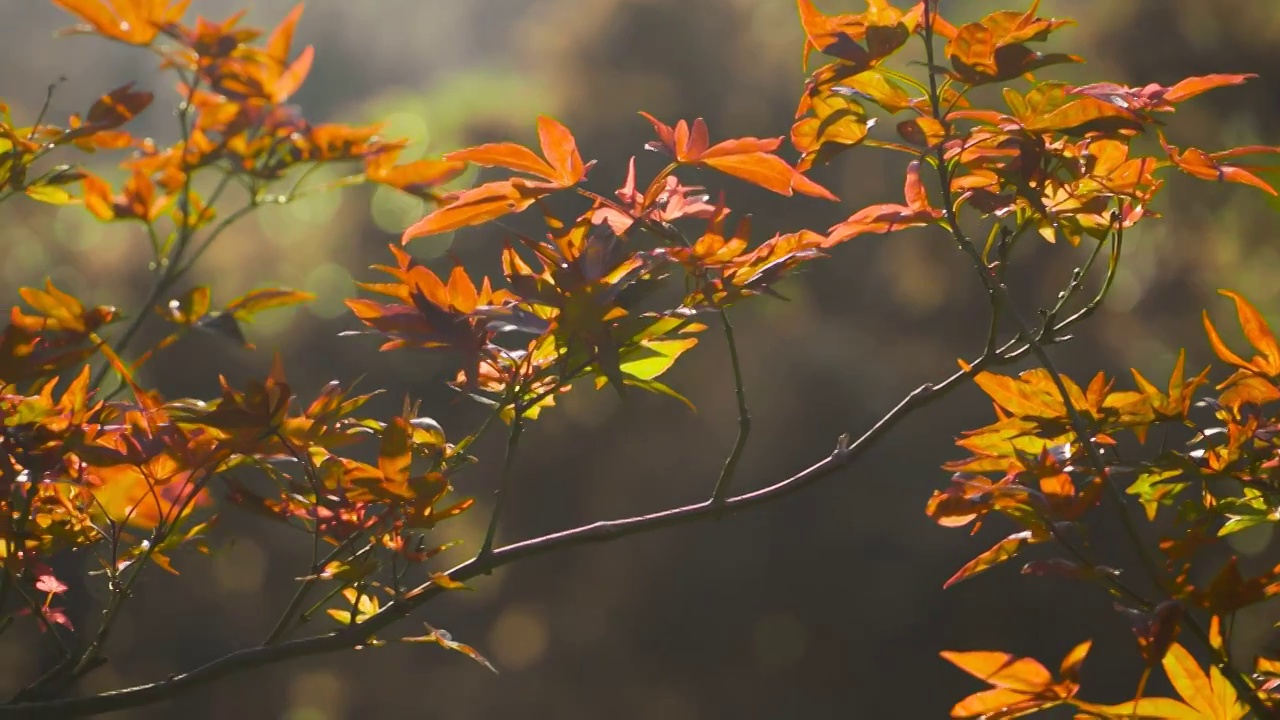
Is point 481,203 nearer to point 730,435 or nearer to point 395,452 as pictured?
point 395,452

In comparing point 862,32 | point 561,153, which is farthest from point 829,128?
point 561,153

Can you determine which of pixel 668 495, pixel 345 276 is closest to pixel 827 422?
pixel 668 495

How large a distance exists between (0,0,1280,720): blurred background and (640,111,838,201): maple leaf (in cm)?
273

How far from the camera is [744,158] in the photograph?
0.71 meters

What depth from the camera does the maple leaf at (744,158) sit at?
697mm

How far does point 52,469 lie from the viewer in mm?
791

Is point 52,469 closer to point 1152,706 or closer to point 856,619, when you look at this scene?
point 1152,706

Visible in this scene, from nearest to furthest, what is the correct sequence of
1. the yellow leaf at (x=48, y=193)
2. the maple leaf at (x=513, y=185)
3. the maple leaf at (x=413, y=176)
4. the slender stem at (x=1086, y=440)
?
the slender stem at (x=1086, y=440), the maple leaf at (x=513, y=185), the yellow leaf at (x=48, y=193), the maple leaf at (x=413, y=176)

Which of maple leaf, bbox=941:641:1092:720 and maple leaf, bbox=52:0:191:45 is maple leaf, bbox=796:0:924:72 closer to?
Result: maple leaf, bbox=941:641:1092:720

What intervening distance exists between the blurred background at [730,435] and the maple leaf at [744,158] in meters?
2.73

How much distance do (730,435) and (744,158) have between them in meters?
2.89

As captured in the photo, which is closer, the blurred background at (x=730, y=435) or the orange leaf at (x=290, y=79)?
the orange leaf at (x=290, y=79)

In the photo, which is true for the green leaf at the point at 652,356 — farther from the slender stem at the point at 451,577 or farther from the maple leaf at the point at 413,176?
the maple leaf at the point at 413,176

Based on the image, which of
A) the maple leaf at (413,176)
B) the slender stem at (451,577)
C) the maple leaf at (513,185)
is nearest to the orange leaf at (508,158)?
the maple leaf at (513,185)
